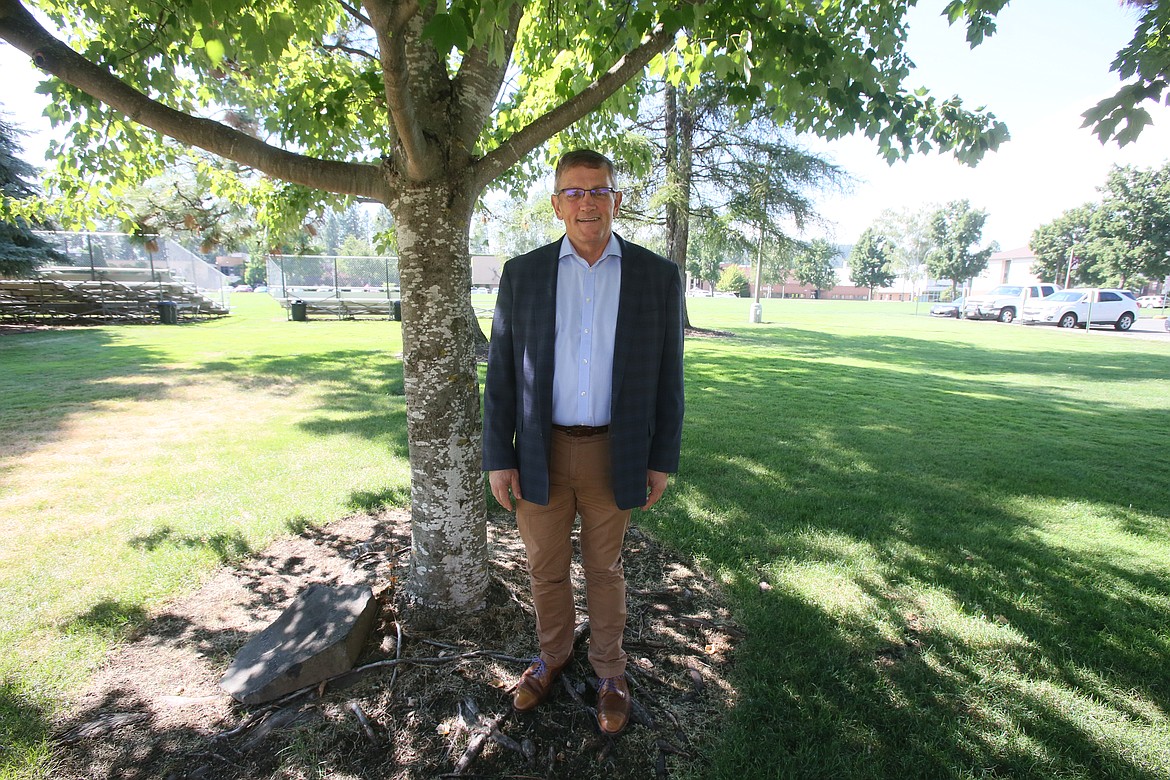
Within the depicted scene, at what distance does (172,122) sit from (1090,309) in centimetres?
3388

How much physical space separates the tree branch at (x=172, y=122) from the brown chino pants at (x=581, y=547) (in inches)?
64.4

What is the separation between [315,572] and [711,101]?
17.1 meters

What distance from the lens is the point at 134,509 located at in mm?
4453

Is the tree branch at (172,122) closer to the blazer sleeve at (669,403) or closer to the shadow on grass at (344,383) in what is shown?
the blazer sleeve at (669,403)

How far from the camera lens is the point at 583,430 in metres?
2.29

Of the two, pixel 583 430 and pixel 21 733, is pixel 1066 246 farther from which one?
pixel 21 733

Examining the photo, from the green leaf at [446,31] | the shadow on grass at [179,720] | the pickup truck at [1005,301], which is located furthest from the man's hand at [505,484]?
the pickup truck at [1005,301]

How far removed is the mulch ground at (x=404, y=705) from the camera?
7.12 ft

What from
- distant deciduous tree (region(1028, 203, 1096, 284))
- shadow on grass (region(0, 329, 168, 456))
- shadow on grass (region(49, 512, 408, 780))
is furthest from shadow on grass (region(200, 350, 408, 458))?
distant deciduous tree (region(1028, 203, 1096, 284))

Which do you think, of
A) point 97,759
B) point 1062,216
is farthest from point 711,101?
point 1062,216

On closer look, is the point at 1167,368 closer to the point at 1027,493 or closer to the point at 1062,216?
the point at 1027,493

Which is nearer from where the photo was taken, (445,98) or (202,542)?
(445,98)

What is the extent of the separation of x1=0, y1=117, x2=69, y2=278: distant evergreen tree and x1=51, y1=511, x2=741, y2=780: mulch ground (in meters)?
17.2

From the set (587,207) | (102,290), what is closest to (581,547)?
(587,207)
